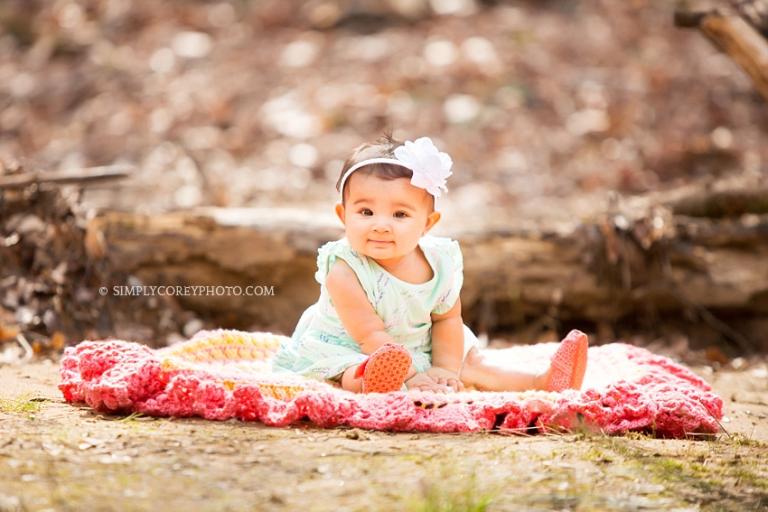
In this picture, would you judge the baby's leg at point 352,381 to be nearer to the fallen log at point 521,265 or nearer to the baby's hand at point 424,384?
the baby's hand at point 424,384

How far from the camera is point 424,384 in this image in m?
3.33

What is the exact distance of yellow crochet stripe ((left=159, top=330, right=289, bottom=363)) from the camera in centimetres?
355

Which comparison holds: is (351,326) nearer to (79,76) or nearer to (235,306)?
(235,306)

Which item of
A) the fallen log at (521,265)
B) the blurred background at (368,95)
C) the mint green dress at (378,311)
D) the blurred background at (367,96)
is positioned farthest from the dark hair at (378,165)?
the blurred background at (368,95)

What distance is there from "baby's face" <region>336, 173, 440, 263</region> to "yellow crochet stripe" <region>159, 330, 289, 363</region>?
25.6 inches

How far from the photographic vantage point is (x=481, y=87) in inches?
401

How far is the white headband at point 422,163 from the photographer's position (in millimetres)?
3279

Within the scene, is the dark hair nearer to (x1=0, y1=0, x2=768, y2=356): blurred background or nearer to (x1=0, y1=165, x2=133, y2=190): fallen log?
(x1=0, y1=165, x2=133, y2=190): fallen log

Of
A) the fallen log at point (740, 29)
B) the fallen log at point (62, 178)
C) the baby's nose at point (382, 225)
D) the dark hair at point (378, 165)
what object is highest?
the fallen log at point (740, 29)

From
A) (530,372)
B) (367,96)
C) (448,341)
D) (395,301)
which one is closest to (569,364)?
(530,372)

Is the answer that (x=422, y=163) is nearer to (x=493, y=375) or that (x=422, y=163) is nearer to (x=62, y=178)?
(x=493, y=375)

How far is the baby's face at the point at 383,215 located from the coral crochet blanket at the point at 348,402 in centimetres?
55

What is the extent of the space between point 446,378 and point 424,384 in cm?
14

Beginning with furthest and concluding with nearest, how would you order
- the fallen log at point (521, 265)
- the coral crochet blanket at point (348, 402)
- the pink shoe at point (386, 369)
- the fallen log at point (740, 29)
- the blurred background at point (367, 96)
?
the blurred background at point (367, 96) < the fallen log at point (521, 265) < the fallen log at point (740, 29) < the pink shoe at point (386, 369) < the coral crochet blanket at point (348, 402)
